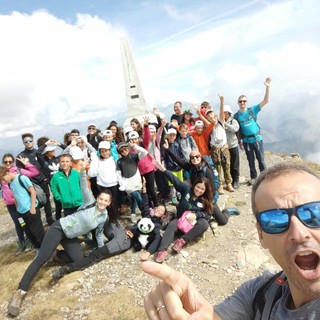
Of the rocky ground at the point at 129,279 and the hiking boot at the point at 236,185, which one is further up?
the hiking boot at the point at 236,185

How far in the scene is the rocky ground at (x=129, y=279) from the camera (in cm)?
668

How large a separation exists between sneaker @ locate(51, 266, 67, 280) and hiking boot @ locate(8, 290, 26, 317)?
83 cm

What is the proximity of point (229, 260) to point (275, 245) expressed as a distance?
19.9ft

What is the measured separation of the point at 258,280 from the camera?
2.61 meters

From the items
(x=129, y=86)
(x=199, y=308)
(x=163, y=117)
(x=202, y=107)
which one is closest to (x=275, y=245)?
(x=199, y=308)

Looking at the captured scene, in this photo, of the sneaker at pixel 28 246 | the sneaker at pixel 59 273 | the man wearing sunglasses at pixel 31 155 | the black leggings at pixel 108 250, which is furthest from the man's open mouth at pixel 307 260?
the sneaker at pixel 28 246

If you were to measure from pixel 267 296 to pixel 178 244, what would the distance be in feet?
19.1

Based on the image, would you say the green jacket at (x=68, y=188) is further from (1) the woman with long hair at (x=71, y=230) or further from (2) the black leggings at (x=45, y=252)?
(2) the black leggings at (x=45, y=252)

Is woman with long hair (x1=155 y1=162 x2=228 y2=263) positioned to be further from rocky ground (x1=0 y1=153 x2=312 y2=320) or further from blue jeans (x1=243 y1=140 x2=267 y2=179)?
blue jeans (x1=243 y1=140 x2=267 y2=179)

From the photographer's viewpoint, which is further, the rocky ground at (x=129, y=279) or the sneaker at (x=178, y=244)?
the sneaker at (x=178, y=244)

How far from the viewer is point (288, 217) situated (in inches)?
81.0

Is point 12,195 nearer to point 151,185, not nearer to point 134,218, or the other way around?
point 134,218

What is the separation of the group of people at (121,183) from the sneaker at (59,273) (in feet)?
0.09

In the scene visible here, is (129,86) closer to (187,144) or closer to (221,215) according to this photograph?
(187,144)
